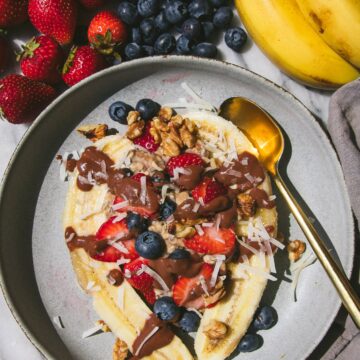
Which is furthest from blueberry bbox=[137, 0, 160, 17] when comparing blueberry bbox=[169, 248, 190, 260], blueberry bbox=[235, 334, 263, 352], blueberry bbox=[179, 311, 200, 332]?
blueberry bbox=[235, 334, 263, 352]

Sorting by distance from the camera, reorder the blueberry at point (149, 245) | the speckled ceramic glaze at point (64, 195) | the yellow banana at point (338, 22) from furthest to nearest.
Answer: the speckled ceramic glaze at point (64, 195) → the blueberry at point (149, 245) → the yellow banana at point (338, 22)

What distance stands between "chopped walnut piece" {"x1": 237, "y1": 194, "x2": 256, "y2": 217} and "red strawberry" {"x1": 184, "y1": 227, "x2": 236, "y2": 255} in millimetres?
80

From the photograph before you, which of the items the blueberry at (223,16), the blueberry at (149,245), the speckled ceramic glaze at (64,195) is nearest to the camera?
the blueberry at (149,245)

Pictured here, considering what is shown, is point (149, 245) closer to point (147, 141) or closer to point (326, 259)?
point (147, 141)

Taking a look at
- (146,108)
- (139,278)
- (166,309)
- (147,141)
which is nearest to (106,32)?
(146,108)

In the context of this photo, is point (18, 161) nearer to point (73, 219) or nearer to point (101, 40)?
point (73, 219)

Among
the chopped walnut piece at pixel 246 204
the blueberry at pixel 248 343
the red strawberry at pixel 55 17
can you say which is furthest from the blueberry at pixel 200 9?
the blueberry at pixel 248 343

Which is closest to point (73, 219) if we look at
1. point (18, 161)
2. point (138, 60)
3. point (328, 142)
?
point (18, 161)

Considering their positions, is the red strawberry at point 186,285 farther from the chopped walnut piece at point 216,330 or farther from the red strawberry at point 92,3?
the red strawberry at point 92,3

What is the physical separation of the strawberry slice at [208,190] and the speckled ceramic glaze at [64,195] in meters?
0.27

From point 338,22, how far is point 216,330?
3.46ft

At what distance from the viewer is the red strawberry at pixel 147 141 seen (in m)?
1.90

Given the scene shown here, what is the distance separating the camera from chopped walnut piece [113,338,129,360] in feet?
6.04

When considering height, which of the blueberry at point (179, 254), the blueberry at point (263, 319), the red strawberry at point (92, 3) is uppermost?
the red strawberry at point (92, 3)
